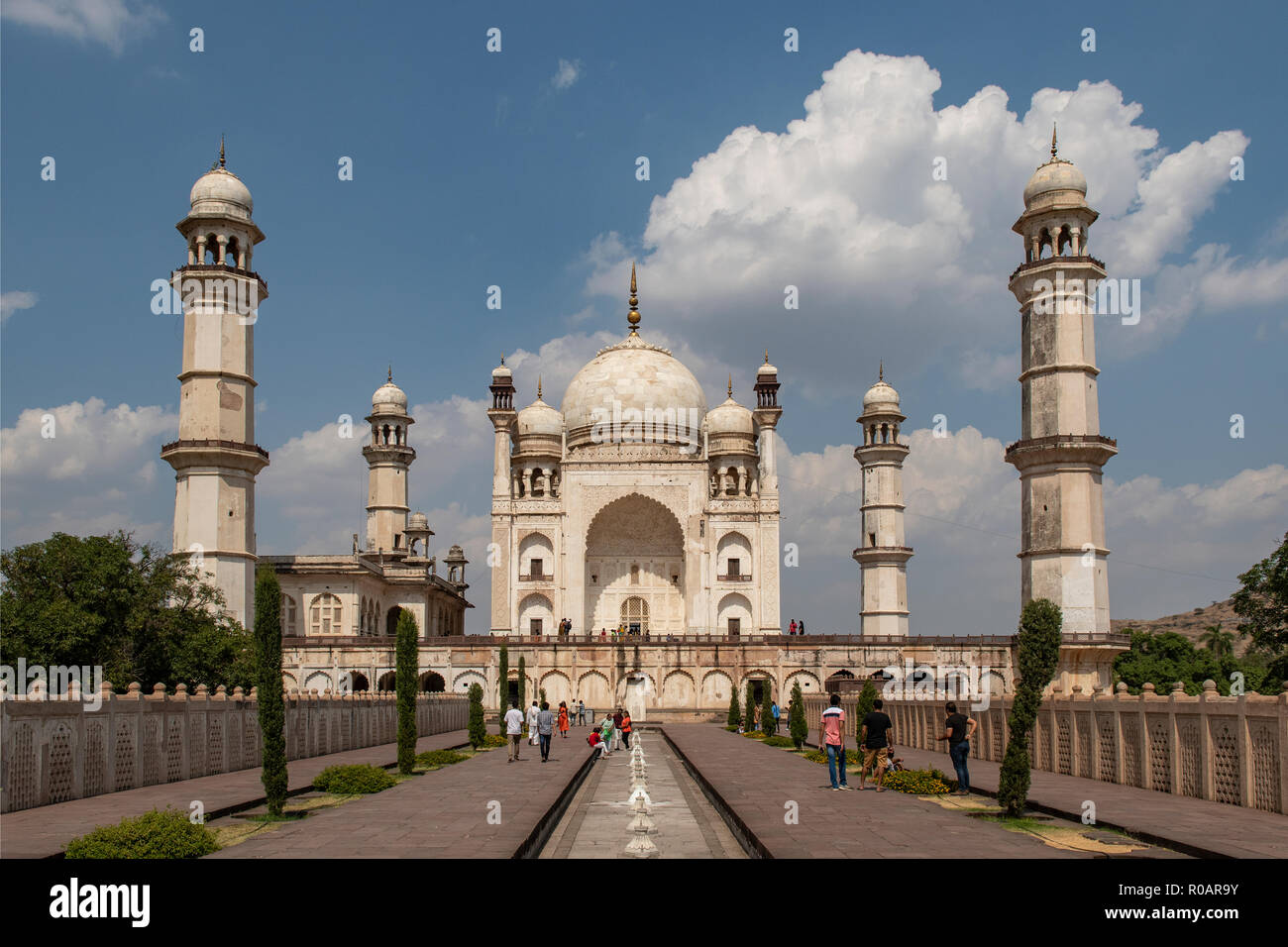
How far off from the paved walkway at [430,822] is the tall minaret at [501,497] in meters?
32.0

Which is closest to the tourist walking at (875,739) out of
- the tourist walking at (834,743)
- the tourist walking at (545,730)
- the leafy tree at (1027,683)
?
the tourist walking at (834,743)

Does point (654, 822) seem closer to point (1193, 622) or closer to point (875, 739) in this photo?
point (875, 739)

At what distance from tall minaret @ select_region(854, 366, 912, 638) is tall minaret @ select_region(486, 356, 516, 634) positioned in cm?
1629

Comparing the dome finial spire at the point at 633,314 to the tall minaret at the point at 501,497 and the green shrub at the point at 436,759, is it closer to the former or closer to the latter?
the tall minaret at the point at 501,497

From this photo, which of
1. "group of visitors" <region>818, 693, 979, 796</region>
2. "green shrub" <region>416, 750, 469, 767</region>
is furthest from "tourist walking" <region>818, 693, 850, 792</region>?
"green shrub" <region>416, 750, 469, 767</region>

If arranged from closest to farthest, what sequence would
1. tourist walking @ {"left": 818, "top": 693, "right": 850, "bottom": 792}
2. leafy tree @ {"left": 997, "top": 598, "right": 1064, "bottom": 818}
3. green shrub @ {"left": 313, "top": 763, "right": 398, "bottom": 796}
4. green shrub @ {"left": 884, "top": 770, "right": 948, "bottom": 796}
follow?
1. leafy tree @ {"left": 997, "top": 598, "right": 1064, "bottom": 818}
2. green shrub @ {"left": 884, "top": 770, "right": 948, "bottom": 796}
3. green shrub @ {"left": 313, "top": 763, "right": 398, "bottom": 796}
4. tourist walking @ {"left": 818, "top": 693, "right": 850, "bottom": 792}

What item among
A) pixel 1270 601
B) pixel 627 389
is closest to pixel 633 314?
pixel 627 389

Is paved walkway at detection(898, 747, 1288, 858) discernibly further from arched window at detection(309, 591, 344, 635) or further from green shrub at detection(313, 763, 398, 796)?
arched window at detection(309, 591, 344, 635)

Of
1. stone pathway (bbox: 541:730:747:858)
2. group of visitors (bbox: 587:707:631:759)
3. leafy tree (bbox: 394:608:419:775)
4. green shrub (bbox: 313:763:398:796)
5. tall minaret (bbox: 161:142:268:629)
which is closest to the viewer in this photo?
stone pathway (bbox: 541:730:747:858)

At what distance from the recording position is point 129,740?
16.8 metres

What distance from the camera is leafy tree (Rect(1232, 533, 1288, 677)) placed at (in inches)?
1406

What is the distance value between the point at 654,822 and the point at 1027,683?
17.2 ft
